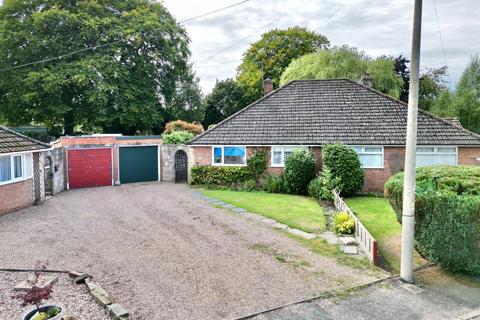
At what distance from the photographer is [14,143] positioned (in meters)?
15.5

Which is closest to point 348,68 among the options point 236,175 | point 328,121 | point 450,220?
point 328,121

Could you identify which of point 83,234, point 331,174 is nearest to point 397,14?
point 331,174

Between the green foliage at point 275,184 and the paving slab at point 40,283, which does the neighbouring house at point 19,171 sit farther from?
the green foliage at point 275,184

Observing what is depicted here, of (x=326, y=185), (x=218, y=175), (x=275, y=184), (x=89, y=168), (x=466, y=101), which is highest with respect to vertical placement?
(x=466, y=101)

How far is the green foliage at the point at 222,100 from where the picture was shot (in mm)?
40906

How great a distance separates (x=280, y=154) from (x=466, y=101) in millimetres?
22261

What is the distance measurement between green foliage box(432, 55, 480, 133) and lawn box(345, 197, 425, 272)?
792 inches

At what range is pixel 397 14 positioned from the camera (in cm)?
1116

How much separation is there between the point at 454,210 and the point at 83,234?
1105 cm

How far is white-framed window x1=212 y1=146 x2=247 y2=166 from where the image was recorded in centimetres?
2130

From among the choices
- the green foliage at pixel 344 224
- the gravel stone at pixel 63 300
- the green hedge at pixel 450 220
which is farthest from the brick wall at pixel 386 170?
the gravel stone at pixel 63 300

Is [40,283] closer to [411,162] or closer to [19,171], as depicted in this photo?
[411,162]

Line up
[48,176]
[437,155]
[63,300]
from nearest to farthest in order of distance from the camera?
1. [63,300]
2. [437,155]
3. [48,176]

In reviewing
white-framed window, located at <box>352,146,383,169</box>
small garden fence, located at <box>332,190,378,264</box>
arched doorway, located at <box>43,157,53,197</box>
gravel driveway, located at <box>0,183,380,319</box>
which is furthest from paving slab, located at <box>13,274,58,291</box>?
white-framed window, located at <box>352,146,383,169</box>
